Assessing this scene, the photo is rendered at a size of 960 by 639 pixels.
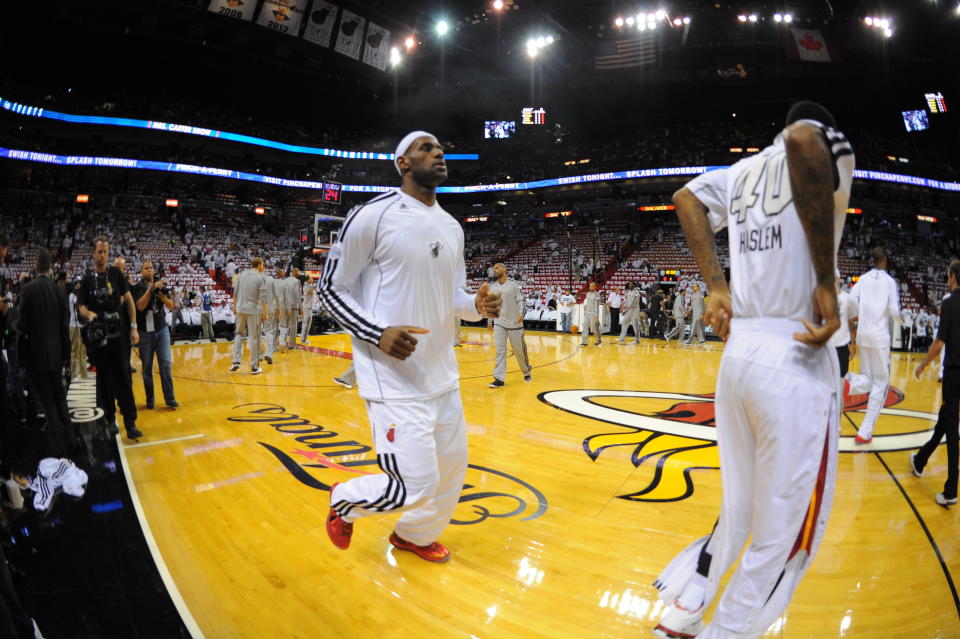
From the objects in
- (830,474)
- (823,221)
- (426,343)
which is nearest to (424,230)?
(426,343)

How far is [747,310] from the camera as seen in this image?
1.53 meters

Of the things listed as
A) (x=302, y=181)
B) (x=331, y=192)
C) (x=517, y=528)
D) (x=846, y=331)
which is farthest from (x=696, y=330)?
(x=302, y=181)

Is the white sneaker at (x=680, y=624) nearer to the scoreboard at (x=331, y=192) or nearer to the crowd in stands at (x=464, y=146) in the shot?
the scoreboard at (x=331, y=192)

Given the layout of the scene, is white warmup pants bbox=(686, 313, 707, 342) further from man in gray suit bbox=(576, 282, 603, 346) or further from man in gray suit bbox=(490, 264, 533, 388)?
man in gray suit bbox=(490, 264, 533, 388)

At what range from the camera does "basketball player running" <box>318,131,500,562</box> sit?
223 cm

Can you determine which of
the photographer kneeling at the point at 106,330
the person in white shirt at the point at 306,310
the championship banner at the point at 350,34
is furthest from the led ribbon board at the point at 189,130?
the photographer kneeling at the point at 106,330

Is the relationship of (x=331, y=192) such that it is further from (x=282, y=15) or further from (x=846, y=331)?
(x=846, y=331)

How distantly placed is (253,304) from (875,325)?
27.6ft

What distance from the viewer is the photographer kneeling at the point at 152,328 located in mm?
5867

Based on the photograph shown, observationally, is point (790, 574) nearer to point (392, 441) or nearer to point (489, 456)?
point (392, 441)

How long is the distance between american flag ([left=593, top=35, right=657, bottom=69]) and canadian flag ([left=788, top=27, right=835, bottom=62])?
6625 millimetres

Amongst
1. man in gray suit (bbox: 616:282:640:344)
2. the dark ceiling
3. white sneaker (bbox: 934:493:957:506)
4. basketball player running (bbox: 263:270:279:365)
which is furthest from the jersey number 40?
the dark ceiling

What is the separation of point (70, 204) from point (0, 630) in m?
34.4

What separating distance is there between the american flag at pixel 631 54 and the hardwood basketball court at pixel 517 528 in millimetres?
21528
